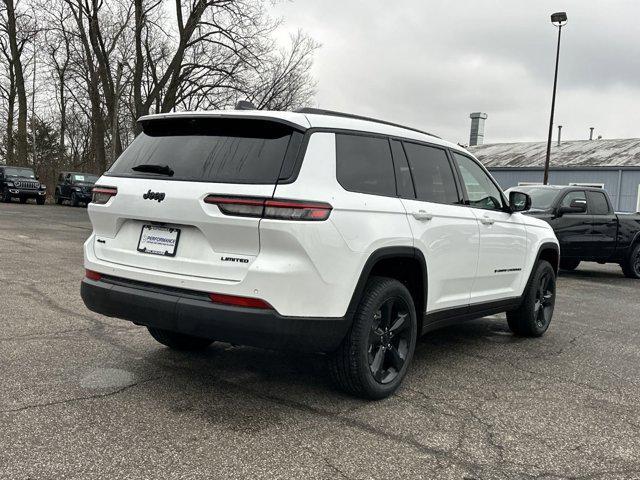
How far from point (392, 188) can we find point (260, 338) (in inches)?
54.9

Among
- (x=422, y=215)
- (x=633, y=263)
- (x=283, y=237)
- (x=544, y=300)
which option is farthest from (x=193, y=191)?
(x=633, y=263)

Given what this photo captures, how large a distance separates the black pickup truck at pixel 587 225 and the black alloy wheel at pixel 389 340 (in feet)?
24.1

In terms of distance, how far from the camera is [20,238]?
41.4 feet

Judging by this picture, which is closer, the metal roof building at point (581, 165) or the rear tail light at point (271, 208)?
the rear tail light at point (271, 208)

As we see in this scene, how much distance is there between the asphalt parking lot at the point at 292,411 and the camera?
293 cm

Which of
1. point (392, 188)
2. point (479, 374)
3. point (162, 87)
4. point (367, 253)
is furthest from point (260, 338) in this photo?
point (162, 87)

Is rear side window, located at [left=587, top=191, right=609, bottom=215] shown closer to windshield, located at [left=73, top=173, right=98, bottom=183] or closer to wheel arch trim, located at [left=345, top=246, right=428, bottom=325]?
wheel arch trim, located at [left=345, top=246, right=428, bottom=325]

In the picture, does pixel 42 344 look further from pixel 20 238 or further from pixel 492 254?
pixel 20 238

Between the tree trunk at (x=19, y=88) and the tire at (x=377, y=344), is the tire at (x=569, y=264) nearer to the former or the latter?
the tire at (x=377, y=344)

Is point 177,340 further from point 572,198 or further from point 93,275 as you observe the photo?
point 572,198

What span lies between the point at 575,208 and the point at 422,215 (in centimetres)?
719

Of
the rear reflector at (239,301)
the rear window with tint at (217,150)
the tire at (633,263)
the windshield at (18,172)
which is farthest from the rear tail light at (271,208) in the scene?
the windshield at (18,172)

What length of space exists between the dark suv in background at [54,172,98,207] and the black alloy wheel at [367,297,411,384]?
1110 inches

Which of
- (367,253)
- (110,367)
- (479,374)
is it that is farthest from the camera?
(479,374)
